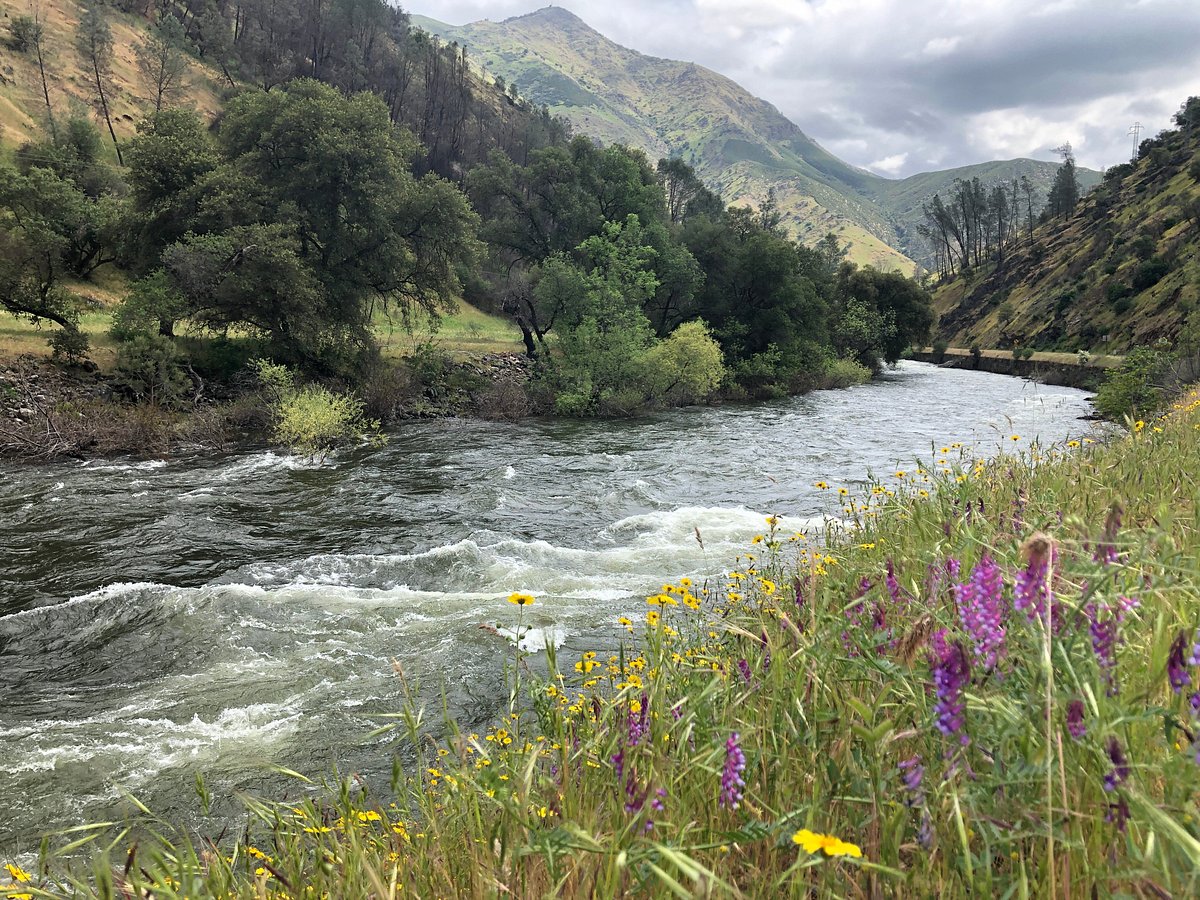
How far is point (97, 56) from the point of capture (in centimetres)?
5875

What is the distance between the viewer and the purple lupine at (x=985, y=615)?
5.24ft

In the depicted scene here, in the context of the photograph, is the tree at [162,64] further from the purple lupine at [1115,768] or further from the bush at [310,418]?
the purple lupine at [1115,768]

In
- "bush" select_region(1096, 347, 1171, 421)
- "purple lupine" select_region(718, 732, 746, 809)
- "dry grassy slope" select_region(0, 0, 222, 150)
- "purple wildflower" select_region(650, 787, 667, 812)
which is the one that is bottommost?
"purple wildflower" select_region(650, 787, 667, 812)

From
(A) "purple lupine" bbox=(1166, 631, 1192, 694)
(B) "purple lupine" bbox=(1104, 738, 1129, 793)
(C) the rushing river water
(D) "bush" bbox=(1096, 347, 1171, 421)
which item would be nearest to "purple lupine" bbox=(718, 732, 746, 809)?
(B) "purple lupine" bbox=(1104, 738, 1129, 793)

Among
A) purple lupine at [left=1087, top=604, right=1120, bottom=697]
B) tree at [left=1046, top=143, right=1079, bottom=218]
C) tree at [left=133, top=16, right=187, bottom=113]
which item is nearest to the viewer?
purple lupine at [left=1087, top=604, right=1120, bottom=697]

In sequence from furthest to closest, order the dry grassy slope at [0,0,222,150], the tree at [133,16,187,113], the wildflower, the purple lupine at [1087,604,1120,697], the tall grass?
the tree at [133,16,187,113] → the dry grassy slope at [0,0,222,150] → the purple lupine at [1087,604,1120,697] → the tall grass → the wildflower

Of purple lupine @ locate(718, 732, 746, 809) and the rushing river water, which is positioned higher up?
purple lupine @ locate(718, 732, 746, 809)

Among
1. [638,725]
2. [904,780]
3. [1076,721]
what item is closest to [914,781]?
[1076,721]

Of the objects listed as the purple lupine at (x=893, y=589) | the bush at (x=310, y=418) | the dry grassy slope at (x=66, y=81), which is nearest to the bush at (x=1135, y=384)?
the purple lupine at (x=893, y=589)

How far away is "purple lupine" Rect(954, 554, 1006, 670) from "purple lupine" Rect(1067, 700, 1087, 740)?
19 cm

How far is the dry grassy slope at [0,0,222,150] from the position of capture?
48.8 meters

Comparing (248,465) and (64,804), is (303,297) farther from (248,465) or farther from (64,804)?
(64,804)

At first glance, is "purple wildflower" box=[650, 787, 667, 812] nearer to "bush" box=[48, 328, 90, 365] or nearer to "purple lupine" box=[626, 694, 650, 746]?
"purple lupine" box=[626, 694, 650, 746]

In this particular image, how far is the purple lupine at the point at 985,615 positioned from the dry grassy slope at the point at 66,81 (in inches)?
2218
